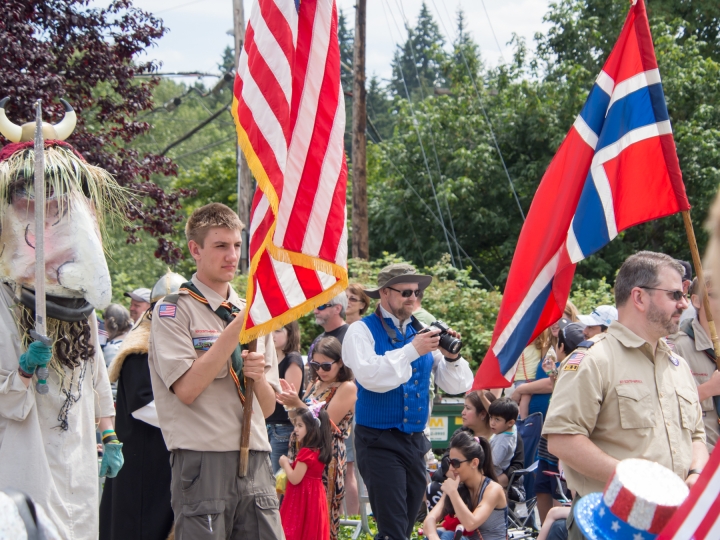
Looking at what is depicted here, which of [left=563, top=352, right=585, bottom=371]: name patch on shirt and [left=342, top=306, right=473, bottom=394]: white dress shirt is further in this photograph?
[left=342, top=306, right=473, bottom=394]: white dress shirt

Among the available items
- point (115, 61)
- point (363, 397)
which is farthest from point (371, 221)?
point (363, 397)

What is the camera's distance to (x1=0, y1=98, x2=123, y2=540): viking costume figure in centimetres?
356

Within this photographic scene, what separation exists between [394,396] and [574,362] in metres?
2.17

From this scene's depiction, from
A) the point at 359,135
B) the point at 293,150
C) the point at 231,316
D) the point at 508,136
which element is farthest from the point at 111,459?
the point at 508,136

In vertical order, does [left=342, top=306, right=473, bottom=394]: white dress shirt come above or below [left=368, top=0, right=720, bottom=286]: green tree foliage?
below

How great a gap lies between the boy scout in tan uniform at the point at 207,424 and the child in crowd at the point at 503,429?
3.47 metres

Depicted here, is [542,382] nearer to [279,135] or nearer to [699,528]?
[279,135]

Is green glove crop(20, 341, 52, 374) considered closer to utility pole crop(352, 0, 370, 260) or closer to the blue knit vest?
the blue knit vest

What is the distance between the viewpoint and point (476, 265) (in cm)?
2308

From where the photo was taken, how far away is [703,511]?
1649 mm

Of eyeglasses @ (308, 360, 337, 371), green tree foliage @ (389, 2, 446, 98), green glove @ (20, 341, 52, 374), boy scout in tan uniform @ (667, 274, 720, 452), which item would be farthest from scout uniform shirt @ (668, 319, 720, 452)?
green tree foliage @ (389, 2, 446, 98)

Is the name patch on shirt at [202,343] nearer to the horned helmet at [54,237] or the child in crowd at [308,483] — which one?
the horned helmet at [54,237]

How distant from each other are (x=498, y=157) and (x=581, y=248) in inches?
723

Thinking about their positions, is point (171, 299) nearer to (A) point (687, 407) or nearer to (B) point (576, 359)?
(B) point (576, 359)
